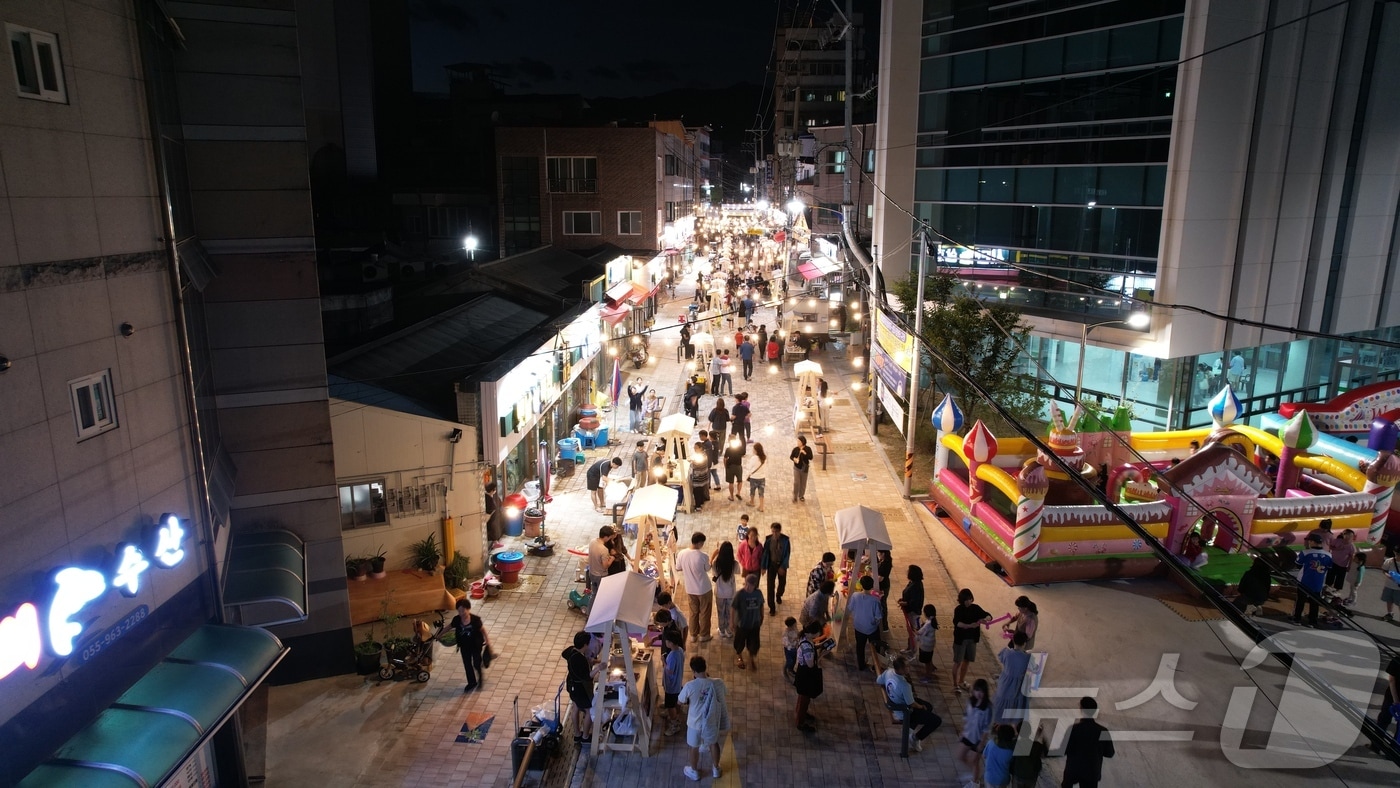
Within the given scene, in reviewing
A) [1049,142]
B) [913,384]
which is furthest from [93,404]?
[1049,142]

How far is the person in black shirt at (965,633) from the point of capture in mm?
11852

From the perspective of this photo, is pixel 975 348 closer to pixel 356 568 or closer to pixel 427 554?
pixel 427 554

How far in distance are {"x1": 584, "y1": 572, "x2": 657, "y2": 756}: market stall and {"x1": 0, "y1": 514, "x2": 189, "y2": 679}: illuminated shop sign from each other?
4676 mm

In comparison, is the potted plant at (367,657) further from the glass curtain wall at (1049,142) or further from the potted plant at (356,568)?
the glass curtain wall at (1049,142)

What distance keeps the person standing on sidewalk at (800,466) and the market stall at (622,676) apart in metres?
8.27

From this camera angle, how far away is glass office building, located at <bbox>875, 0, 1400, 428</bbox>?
21.8 metres

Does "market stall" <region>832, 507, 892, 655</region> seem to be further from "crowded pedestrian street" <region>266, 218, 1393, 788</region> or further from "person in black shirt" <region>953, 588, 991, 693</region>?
"person in black shirt" <region>953, 588, 991, 693</region>

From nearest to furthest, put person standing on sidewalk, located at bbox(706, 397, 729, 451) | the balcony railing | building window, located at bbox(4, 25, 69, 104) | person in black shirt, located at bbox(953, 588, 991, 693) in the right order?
building window, located at bbox(4, 25, 69, 104) < person in black shirt, located at bbox(953, 588, 991, 693) < person standing on sidewalk, located at bbox(706, 397, 729, 451) < the balcony railing

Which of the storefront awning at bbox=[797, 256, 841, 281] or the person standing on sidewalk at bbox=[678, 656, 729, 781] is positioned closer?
the person standing on sidewalk at bbox=[678, 656, 729, 781]

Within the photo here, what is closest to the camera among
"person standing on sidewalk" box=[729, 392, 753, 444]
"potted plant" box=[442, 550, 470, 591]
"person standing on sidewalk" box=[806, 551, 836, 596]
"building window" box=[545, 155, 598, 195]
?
"person standing on sidewalk" box=[806, 551, 836, 596]

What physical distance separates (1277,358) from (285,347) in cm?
2772

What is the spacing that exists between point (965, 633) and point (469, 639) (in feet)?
23.0

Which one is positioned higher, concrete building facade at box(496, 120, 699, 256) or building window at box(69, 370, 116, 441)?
concrete building facade at box(496, 120, 699, 256)

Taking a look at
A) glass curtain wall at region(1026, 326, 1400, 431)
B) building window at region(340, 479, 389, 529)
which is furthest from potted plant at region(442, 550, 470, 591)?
glass curtain wall at region(1026, 326, 1400, 431)
